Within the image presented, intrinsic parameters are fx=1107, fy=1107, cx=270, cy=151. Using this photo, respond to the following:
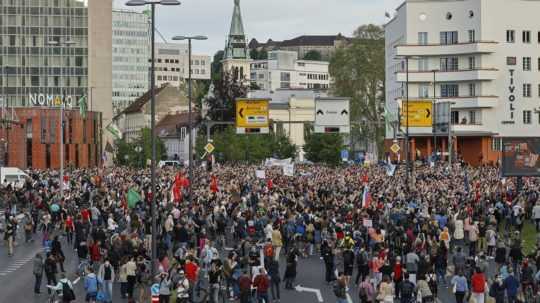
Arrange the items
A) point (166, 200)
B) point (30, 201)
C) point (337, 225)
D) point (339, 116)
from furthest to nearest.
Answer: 1. point (339, 116)
2. point (30, 201)
3. point (166, 200)
4. point (337, 225)

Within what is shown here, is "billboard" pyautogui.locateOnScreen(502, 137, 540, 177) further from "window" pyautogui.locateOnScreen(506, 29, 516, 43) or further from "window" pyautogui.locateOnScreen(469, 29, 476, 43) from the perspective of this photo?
"window" pyautogui.locateOnScreen(506, 29, 516, 43)

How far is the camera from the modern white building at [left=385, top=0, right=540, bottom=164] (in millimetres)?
94000

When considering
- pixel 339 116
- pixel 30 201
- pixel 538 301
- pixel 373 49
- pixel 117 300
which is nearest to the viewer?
pixel 538 301

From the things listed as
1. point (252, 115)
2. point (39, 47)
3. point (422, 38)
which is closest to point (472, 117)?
point (422, 38)

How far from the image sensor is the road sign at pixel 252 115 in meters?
57.2

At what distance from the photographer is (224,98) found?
128 metres

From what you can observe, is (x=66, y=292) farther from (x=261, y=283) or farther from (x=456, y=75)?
(x=456, y=75)

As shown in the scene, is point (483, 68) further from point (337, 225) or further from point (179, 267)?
point (179, 267)

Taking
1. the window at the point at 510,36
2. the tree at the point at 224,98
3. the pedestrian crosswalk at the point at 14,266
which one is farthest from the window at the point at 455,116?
the pedestrian crosswalk at the point at 14,266

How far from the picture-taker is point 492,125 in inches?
3725

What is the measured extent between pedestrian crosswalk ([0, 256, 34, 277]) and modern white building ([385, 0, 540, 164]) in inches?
2370

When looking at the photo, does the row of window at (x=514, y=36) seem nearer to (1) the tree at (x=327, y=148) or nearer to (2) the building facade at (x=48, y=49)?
(1) the tree at (x=327, y=148)

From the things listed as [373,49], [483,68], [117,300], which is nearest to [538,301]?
[117,300]

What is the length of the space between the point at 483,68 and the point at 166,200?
5426 cm
